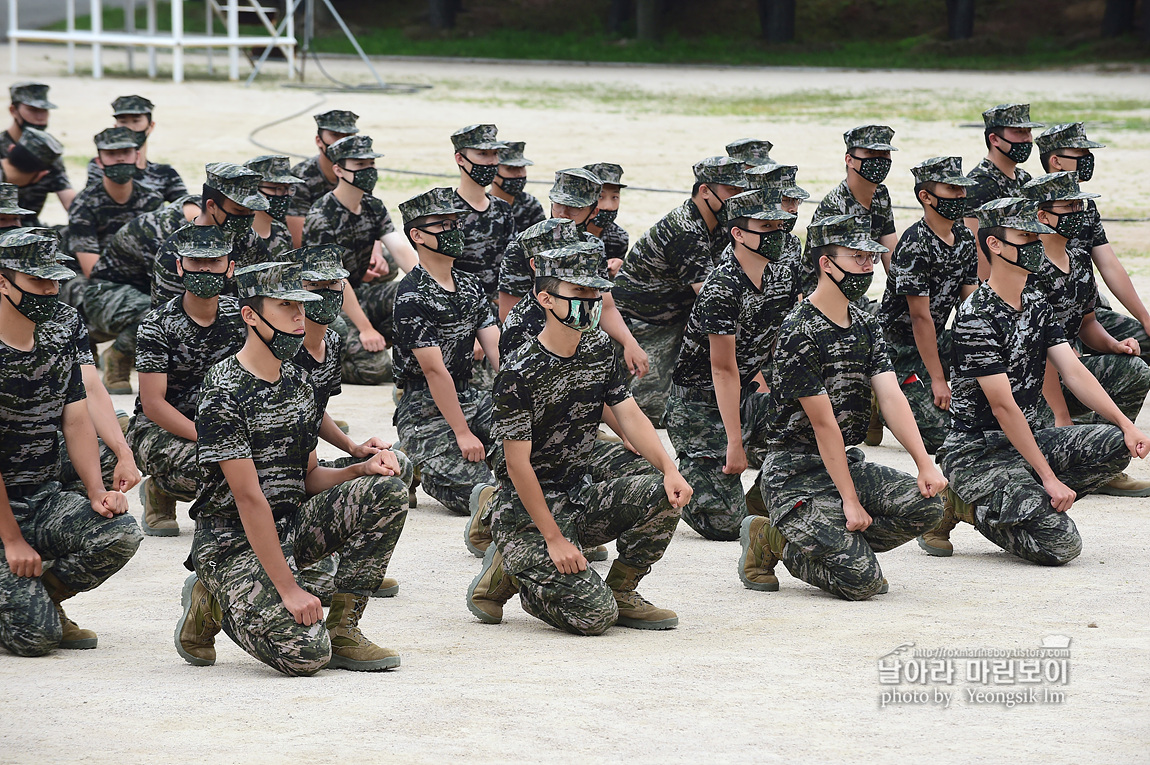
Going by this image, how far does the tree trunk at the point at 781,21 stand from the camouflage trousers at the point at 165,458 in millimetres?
37223

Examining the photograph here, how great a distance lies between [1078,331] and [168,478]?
18.5 feet

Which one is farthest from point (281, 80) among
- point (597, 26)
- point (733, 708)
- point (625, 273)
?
point (733, 708)

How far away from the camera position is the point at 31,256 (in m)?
6.43

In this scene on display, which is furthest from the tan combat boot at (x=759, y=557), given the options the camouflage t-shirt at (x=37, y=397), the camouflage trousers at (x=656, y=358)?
the camouflage t-shirt at (x=37, y=397)

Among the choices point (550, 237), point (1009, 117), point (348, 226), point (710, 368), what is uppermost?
point (1009, 117)

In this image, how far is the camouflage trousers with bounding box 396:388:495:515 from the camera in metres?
8.88

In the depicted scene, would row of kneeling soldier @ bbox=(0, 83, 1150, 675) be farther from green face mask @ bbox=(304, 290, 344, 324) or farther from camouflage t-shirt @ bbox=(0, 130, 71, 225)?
camouflage t-shirt @ bbox=(0, 130, 71, 225)

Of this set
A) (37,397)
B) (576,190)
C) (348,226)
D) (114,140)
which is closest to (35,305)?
(37,397)

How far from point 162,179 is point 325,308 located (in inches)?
221

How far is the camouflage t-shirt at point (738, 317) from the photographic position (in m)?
8.09

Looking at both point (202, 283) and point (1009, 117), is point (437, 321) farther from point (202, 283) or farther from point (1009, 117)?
point (1009, 117)

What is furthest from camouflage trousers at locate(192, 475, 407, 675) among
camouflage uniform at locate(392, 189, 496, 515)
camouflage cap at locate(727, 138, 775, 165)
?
camouflage cap at locate(727, 138, 775, 165)

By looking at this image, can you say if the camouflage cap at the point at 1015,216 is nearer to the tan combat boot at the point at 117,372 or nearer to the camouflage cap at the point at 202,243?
the camouflage cap at the point at 202,243

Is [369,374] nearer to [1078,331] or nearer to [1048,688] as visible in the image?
[1078,331]
